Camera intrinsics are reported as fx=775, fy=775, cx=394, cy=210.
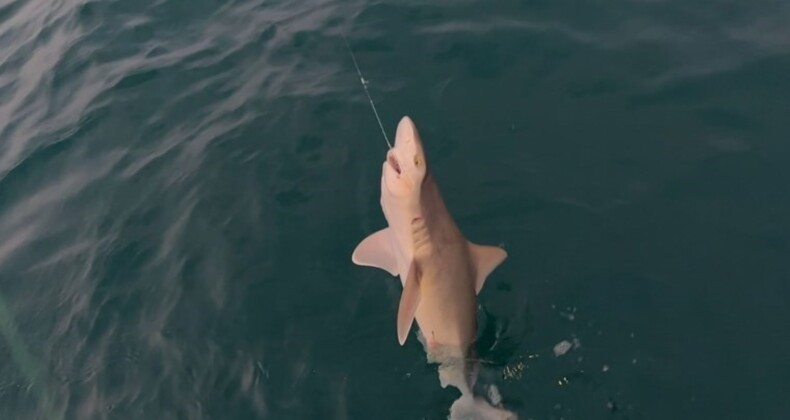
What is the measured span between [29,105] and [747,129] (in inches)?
459

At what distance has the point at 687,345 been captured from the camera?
7.12m

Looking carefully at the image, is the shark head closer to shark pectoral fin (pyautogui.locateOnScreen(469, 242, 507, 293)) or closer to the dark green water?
shark pectoral fin (pyautogui.locateOnScreen(469, 242, 507, 293))

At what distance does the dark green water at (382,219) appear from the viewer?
24.0 ft

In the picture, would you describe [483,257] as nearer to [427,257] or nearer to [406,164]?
[427,257]

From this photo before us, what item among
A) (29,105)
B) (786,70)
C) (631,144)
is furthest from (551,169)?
(29,105)

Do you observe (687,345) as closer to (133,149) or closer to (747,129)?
(747,129)

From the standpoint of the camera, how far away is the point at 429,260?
6.80 metres

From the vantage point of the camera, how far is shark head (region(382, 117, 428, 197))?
20.2ft

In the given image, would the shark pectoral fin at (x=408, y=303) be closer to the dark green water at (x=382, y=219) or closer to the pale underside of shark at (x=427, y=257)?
the pale underside of shark at (x=427, y=257)

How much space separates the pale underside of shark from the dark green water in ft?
1.46

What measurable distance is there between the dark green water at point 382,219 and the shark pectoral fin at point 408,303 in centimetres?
112

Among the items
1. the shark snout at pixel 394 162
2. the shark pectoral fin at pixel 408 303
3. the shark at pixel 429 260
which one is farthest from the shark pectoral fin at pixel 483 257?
the shark snout at pixel 394 162

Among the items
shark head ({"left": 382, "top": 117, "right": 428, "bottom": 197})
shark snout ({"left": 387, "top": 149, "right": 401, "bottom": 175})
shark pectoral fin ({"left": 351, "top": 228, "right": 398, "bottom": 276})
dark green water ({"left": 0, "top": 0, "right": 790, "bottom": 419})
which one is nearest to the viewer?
shark head ({"left": 382, "top": 117, "right": 428, "bottom": 197})

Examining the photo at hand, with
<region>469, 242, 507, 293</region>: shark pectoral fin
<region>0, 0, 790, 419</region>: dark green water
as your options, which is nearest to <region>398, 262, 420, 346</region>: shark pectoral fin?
<region>469, 242, 507, 293</region>: shark pectoral fin
